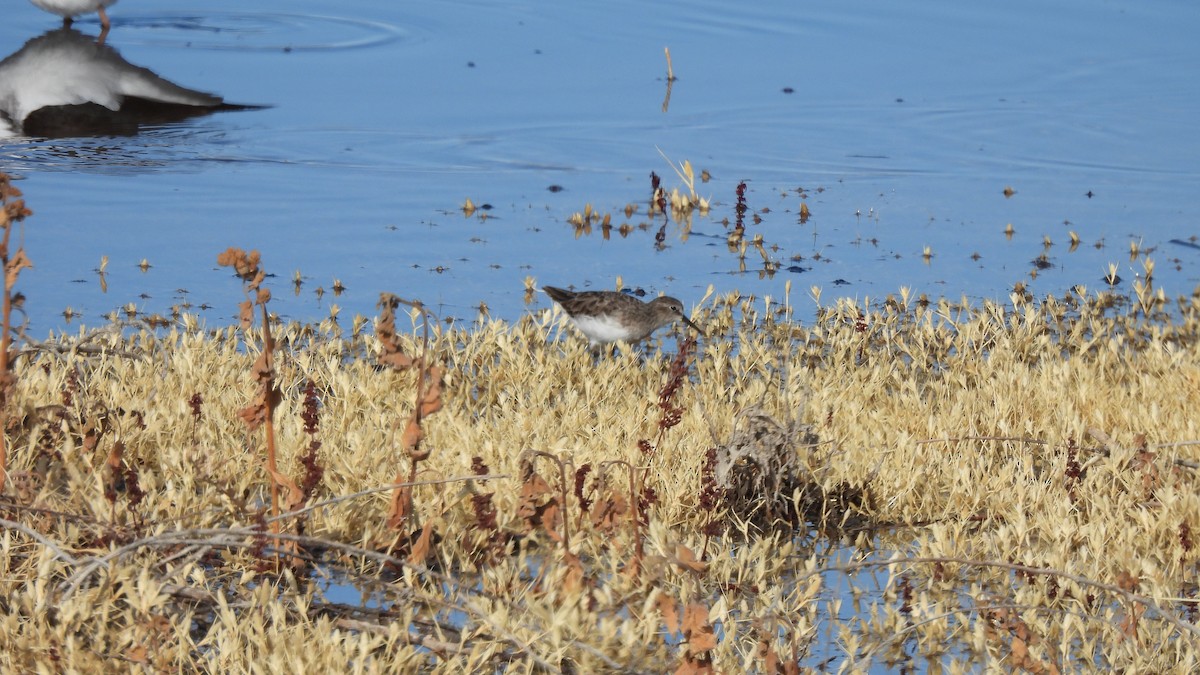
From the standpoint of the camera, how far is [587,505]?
4988mm

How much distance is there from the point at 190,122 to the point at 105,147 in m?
1.14

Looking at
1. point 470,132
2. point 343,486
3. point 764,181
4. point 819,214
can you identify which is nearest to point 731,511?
point 343,486

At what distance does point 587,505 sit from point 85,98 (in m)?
10.2

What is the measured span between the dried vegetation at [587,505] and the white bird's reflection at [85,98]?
5853 millimetres

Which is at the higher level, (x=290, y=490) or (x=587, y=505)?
(x=290, y=490)

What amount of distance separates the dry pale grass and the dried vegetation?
17mm

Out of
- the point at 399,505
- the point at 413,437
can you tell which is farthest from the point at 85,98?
the point at 413,437

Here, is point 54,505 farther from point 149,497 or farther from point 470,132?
point 470,132

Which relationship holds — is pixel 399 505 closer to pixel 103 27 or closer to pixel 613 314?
pixel 613 314

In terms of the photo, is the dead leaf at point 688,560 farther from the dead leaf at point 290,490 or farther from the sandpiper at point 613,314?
the sandpiper at point 613,314

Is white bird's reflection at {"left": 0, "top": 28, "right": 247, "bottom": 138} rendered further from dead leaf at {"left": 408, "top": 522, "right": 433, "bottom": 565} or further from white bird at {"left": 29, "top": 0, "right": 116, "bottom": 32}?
dead leaf at {"left": 408, "top": 522, "right": 433, "bottom": 565}

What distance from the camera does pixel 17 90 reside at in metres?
12.9

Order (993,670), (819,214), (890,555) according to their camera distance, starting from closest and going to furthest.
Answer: (993,670), (890,555), (819,214)

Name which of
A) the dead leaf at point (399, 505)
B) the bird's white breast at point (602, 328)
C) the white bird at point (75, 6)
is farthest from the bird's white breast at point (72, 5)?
the dead leaf at point (399, 505)
